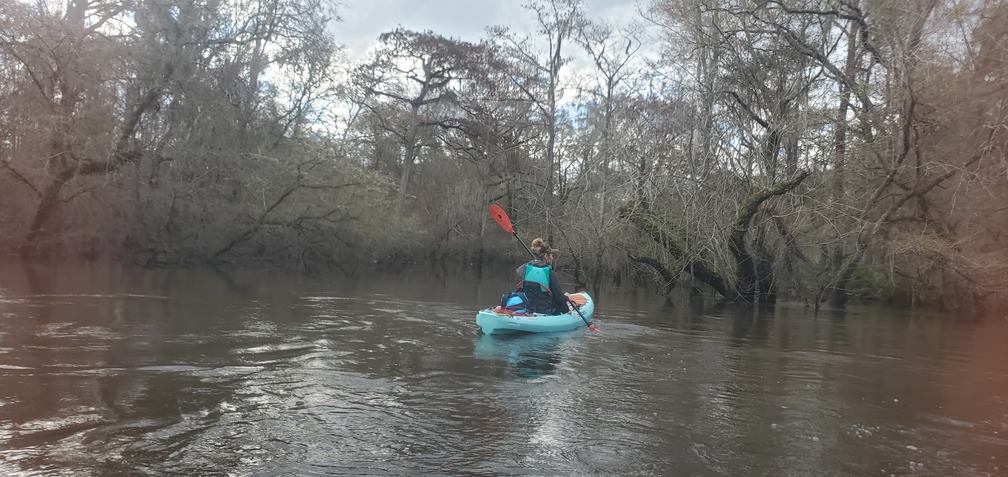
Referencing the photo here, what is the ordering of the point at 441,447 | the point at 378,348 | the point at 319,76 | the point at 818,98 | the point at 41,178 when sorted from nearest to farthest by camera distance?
the point at 441,447 → the point at 378,348 → the point at 818,98 → the point at 41,178 → the point at 319,76

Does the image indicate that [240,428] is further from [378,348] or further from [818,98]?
[818,98]

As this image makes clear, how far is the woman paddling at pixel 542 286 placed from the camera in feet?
30.7

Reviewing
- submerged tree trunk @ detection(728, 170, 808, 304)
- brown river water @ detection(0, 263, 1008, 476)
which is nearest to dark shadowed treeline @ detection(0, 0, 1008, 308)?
submerged tree trunk @ detection(728, 170, 808, 304)

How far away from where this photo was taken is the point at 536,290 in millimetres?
9492

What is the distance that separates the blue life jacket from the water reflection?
0.41 metres

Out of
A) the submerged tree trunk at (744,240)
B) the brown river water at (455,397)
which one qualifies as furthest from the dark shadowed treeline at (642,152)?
the brown river water at (455,397)

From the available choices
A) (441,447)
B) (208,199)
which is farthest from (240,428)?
(208,199)

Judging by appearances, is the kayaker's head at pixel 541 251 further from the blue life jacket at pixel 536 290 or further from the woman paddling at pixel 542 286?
the blue life jacket at pixel 536 290

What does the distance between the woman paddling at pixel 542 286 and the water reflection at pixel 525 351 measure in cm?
40

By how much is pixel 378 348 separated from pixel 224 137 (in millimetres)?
14363

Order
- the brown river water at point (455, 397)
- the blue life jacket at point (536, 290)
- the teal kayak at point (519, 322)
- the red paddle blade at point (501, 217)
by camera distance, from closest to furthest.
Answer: the brown river water at point (455, 397) < the teal kayak at point (519, 322) < the blue life jacket at point (536, 290) < the red paddle blade at point (501, 217)

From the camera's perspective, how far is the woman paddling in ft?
30.7

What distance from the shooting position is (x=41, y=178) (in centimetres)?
1666

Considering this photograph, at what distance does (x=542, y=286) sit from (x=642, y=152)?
24.2 feet
